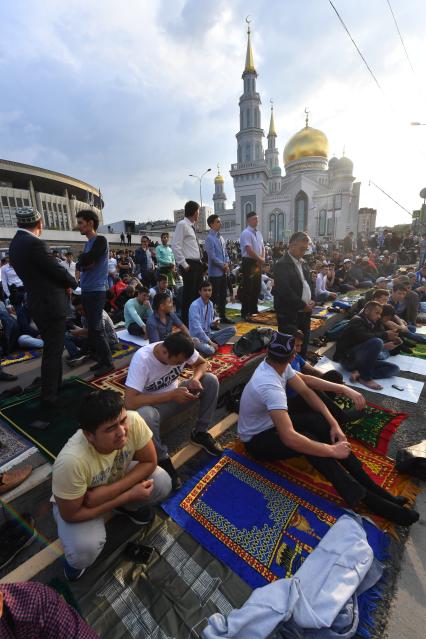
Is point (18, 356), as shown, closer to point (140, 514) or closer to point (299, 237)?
point (140, 514)

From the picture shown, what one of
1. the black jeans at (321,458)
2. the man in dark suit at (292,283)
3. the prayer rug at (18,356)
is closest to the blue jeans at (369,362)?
the man in dark suit at (292,283)

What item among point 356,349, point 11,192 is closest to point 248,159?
point 11,192

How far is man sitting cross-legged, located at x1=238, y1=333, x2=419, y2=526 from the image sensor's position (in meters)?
2.05

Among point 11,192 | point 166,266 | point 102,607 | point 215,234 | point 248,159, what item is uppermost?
point 248,159

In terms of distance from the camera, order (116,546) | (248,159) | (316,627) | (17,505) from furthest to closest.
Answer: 1. (248,159)
2. (17,505)
3. (116,546)
4. (316,627)

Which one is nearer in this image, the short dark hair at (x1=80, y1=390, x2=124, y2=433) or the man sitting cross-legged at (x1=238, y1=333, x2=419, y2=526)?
the short dark hair at (x1=80, y1=390, x2=124, y2=433)

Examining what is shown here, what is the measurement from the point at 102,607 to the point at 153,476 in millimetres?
683

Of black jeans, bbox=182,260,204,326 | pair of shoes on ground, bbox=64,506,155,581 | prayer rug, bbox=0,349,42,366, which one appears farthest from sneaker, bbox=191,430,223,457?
prayer rug, bbox=0,349,42,366

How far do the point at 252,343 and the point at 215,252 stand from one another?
2195 mm

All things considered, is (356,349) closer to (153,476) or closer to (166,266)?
(153,476)

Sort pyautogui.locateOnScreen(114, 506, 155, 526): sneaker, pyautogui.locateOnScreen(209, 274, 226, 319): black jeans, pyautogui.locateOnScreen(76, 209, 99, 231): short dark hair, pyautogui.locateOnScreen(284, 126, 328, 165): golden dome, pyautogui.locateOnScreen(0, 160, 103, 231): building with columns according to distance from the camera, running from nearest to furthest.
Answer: pyautogui.locateOnScreen(114, 506, 155, 526): sneaker < pyautogui.locateOnScreen(76, 209, 99, 231): short dark hair < pyautogui.locateOnScreen(209, 274, 226, 319): black jeans < pyautogui.locateOnScreen(0, 160, 103, 231): building with columns < pyautogui.locateOnScreen(284, 126, 328, 165): golden dome

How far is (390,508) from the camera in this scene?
204 cm

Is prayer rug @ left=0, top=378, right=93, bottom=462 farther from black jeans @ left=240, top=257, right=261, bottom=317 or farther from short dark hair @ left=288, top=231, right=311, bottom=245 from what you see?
black jeans @ left=240, top=257, right=261, bottom=317

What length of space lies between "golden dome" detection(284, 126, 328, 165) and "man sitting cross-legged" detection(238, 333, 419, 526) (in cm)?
5656
